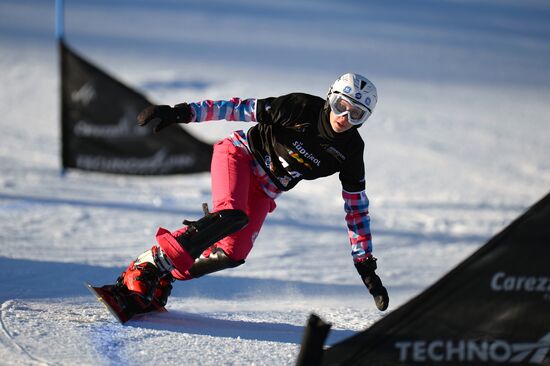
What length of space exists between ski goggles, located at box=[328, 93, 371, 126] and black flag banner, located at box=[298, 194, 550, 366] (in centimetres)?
140

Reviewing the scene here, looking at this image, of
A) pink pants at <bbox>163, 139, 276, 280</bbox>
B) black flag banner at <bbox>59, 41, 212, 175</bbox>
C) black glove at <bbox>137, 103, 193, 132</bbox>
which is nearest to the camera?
black glove at <bbox>137, 103, 193, 132</bbox>

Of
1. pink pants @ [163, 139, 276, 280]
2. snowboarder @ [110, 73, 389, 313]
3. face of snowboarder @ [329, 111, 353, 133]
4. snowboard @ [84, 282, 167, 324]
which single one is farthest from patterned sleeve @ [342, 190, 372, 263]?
snowboard @ [84, 282, 167, 324]

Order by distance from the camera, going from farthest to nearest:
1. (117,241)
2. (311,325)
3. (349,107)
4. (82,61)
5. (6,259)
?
(82,61) < (117,241) < (6,259) < (349,107) < (311,325)

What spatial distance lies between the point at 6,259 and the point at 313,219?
10.6ft

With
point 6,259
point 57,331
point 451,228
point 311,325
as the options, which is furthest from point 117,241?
point 311,325

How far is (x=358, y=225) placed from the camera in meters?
4.20

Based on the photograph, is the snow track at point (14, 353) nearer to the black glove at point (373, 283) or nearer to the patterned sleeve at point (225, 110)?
the patterned sleeve at point (225, 110)

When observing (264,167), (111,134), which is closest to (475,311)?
(264,167)

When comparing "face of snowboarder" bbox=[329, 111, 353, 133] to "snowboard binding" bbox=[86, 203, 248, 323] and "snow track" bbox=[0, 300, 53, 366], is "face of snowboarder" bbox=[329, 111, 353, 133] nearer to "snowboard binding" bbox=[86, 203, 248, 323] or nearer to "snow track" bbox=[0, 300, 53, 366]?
"snowboard binding" bbox=[86, 203, 248, 323]

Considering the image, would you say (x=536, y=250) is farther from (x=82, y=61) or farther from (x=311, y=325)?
(x=82, y=61)

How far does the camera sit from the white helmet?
4.02m

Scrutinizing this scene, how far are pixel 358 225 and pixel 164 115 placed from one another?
3.84 feet

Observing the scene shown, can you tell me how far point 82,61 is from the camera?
8.14 metres

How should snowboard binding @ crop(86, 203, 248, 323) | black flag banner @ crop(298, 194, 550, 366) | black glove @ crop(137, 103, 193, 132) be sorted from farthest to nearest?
1. black glove @ crop(137, 103, 193, 132)
2. snowboard binding @ crop(86, 203, 248, 323)
3. black flag banner @ crop(298, 194, 550, 366)
